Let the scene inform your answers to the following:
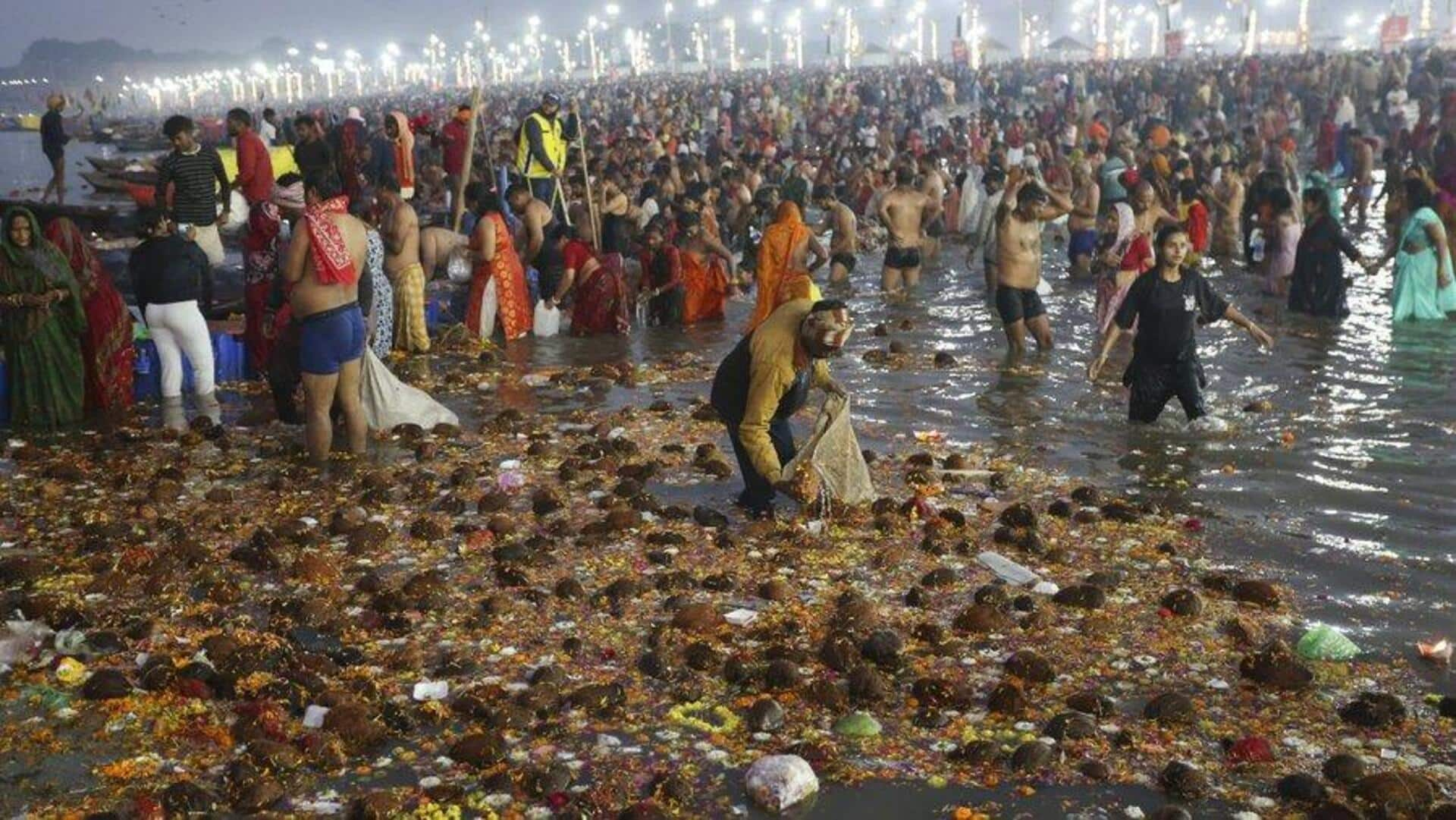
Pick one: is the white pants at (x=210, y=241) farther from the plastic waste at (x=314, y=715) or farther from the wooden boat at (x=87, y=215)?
the wooden boat at (x=87, y=215)

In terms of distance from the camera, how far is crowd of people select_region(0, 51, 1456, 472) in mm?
7750

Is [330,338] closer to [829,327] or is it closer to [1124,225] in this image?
[829,327]

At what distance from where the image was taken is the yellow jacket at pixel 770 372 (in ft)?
19.2

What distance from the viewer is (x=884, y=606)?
17.5ft

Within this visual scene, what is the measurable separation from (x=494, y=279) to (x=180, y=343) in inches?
114

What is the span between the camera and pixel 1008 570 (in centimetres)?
569

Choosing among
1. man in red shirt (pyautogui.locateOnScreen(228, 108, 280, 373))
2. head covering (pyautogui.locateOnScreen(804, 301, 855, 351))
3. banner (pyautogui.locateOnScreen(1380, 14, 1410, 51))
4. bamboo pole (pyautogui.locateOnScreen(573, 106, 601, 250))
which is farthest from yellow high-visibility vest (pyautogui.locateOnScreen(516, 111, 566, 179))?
banner (pyautogui.locateOnScreen(1380, 14, 1410, 51))

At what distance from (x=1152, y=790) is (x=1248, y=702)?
0.74m

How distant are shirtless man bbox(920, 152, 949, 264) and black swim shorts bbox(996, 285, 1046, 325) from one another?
4861 mm

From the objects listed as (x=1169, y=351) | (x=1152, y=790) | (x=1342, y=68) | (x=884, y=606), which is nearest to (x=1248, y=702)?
(x=1152, y=790)

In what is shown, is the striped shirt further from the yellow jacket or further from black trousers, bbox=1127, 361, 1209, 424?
black trousers, bbox=1127, 361, 1209, 424

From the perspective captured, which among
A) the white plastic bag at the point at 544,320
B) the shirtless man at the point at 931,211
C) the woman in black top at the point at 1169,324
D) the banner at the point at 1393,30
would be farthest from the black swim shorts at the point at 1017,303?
the banner at the point at 1393,30

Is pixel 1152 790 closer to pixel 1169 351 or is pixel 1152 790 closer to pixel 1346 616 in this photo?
pixel 1346 616

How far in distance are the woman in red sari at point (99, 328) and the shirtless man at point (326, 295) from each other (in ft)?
7.18
